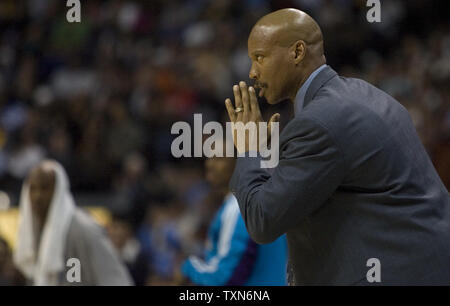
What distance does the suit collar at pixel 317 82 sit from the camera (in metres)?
2.39

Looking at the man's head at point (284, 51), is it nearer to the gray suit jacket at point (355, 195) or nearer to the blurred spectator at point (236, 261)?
the gray suit jacket at point (355, 195)

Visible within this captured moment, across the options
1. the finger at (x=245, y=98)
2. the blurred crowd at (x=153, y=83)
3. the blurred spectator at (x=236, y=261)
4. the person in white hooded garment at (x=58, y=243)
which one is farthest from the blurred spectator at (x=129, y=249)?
the finger at (x=245, y=98)

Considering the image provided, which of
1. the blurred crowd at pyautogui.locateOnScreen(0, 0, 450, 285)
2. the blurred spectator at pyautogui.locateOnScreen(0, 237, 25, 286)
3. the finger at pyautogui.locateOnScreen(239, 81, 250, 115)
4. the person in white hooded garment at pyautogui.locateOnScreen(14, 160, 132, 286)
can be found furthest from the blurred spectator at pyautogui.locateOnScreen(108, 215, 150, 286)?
the finger at pyautogui.locateOnScreen(239, 81, 250, 115)

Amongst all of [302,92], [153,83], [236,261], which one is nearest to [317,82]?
[302,92]

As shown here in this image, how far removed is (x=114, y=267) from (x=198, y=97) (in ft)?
14.7

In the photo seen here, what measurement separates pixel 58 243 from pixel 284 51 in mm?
2043

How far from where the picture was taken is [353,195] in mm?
2258

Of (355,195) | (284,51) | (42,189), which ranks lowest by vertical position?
(355,195)

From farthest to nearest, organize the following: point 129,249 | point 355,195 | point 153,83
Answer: point 153,83 → point 129,249 → point 355,195

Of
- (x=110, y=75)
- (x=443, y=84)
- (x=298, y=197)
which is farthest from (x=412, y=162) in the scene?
(x=110, y=75)

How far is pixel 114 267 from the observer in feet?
13.0

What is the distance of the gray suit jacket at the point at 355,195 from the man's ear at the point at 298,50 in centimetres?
19

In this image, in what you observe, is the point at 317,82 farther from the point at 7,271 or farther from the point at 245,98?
the point at 7,271

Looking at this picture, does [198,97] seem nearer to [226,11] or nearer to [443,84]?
[226,11]
